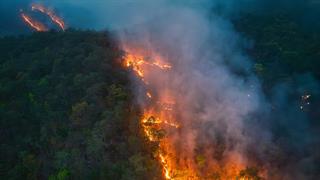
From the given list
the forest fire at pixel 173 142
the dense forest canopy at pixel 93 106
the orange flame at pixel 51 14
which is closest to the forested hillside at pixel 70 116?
the dense forest canopy at pixel 93 106

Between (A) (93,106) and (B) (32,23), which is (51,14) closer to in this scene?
(B) (32,23)

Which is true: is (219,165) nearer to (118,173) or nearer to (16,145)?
(118,173)

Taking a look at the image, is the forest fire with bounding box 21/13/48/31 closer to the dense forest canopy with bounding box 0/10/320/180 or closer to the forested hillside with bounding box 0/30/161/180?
the dense forest canopy with bounding box 0/10/320/180

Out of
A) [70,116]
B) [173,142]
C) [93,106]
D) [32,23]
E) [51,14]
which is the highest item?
[173,142]

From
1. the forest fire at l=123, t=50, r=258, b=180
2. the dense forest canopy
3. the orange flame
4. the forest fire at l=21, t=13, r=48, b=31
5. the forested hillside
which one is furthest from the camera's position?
the orange flame

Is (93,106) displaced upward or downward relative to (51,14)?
upward

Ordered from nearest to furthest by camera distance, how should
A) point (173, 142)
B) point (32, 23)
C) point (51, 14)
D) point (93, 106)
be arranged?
point (173, 142), point (93, 106), point (32, 23), point (51, 14)

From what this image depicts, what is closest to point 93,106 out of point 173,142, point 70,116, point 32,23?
point 70,116

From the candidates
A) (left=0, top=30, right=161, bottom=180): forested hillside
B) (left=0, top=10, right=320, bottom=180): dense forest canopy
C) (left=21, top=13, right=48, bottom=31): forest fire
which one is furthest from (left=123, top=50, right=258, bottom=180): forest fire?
(left=21, top=13, right=48, bottom=31): forest fire
